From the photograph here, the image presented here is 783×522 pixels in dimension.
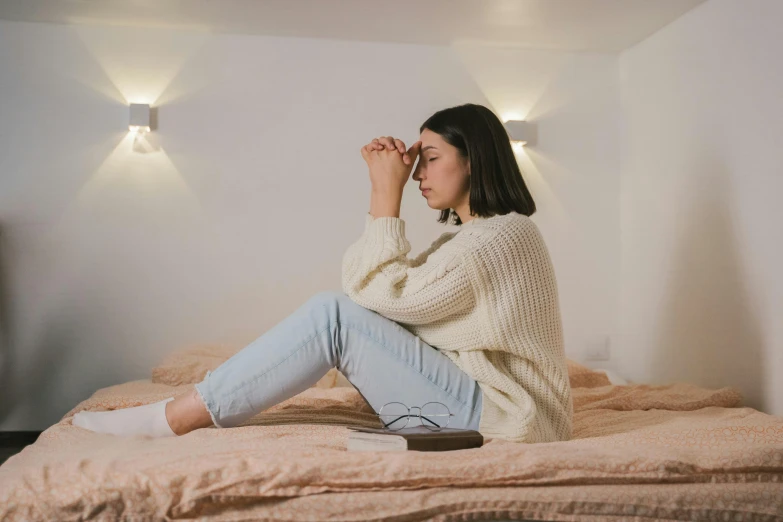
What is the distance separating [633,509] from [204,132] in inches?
91.2

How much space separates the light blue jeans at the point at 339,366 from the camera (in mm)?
1619

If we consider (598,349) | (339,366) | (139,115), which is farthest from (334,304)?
(598,349)

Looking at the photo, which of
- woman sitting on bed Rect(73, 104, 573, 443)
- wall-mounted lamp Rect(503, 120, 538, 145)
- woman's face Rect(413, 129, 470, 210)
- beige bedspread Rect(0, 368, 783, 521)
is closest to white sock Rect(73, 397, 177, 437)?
woman sitting on bed Rect(73, 104, 573, 443)

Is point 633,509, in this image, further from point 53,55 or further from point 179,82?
point 53,55

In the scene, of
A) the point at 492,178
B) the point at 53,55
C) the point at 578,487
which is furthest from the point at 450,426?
the point at 53,55

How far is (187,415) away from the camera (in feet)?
5.33

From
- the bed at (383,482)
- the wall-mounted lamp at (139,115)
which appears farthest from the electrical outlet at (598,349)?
the wall-mounted lamp at (139,115)

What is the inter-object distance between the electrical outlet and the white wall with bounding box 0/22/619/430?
0.34 metres

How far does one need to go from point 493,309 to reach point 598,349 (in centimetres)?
177

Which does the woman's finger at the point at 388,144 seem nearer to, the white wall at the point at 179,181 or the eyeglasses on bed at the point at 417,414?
the eyeglasses on bed at the point at 417,414

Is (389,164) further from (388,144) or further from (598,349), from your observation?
(598,349)

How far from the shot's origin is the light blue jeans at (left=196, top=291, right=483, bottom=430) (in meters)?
1.62

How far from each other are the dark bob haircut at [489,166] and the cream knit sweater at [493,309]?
0.40ft

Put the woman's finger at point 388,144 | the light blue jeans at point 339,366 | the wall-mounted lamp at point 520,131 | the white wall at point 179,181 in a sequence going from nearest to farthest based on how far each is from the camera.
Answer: the light blue jeans at point 339,366
the woman's finger at point 388,144
the white wall at point 179,181
the wall-mounted lamp at point 520,131
